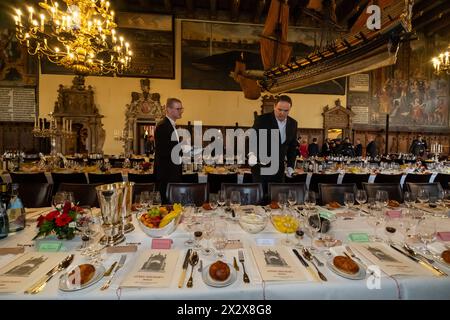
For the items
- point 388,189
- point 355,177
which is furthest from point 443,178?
point 388,189

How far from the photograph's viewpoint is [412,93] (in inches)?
475

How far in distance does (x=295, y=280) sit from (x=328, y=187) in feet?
6.72

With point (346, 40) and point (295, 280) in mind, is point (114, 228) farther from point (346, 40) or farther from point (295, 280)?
point (346, 40)

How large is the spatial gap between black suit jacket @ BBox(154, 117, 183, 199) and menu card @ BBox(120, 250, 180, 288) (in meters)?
1.84

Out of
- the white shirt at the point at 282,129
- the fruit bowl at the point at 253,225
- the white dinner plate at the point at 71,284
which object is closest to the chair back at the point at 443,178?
the white shirt at the point at 282,129

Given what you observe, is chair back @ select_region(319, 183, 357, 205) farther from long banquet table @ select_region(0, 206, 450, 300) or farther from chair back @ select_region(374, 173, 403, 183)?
chair back @ select_region(374, 173, 403, 183)

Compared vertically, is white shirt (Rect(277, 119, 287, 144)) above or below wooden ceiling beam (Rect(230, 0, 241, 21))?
below

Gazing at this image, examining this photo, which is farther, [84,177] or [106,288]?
[84,177]

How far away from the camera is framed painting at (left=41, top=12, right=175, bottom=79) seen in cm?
1020

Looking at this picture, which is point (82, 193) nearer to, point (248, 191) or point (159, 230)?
point (159, 230)

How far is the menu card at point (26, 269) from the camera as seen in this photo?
3.43 ft

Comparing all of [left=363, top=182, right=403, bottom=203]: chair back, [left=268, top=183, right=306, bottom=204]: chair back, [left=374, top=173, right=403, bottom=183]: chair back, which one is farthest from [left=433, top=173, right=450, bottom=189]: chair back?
[left=268, top=183, right=306, bottom=204]: chair back

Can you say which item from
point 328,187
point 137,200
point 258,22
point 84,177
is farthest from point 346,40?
point 258,22

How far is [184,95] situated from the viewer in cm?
1073
